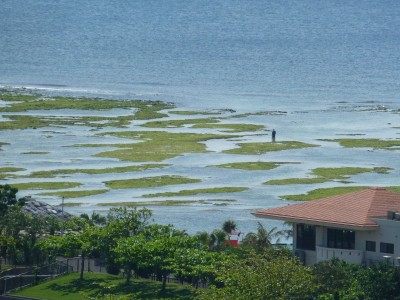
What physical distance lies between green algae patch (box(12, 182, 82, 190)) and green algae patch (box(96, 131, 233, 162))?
12.0m

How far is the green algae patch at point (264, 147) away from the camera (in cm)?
11088

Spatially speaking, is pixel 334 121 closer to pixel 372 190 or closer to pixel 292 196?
pixel 292 196

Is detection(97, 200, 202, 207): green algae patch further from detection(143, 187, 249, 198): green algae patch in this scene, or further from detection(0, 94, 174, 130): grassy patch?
detection(0, 94, 174, 130): grassy patch

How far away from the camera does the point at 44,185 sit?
306 ft

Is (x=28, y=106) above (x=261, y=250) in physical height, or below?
above

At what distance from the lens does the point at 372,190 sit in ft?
190

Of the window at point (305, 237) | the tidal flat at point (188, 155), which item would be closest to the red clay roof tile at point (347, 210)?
the window at point (305, 237)

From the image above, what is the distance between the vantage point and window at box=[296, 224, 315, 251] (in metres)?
56.5

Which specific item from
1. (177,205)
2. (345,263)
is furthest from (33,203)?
(345,263)

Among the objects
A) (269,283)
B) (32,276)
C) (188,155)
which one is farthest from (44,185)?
(269,283)

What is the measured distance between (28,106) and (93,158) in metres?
36.4

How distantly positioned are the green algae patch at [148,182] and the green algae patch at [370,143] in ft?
72.4

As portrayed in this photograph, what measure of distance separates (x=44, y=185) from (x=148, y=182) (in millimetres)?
6735

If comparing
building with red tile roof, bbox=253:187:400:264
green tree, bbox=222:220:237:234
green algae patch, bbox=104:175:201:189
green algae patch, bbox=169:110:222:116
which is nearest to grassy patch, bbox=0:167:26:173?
green algae patch, bbox=104:175:201:189
